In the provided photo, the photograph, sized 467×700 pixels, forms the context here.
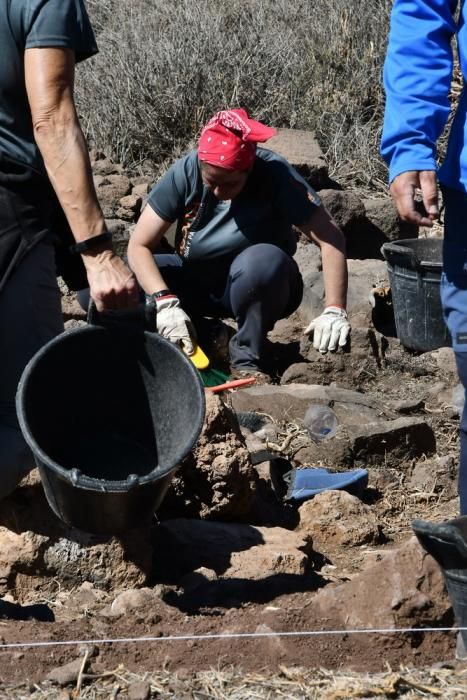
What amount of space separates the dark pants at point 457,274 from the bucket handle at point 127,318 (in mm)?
820

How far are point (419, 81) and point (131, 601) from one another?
1.67 m

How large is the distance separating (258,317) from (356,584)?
333 centimetres

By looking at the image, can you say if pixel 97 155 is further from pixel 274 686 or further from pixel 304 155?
pixel 274 686

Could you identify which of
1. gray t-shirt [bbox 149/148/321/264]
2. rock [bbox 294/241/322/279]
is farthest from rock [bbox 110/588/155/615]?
rock [bbox 294/241/322/279]

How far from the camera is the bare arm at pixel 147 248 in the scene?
6102mm

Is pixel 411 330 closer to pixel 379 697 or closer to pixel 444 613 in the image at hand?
pixel 444 613

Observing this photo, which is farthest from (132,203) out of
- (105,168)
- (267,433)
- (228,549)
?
(228,549)

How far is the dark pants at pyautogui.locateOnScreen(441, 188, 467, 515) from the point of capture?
318 centimetres

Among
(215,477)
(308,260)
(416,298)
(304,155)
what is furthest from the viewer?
(304,155)

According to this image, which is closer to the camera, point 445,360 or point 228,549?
point 228,549

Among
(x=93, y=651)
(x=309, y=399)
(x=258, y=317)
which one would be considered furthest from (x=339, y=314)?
(x=93, y=651)

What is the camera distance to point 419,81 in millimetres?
3156

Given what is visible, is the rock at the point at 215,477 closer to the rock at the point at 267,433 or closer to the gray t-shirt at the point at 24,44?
the rock at the point at 267,433

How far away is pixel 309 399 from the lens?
564cm
